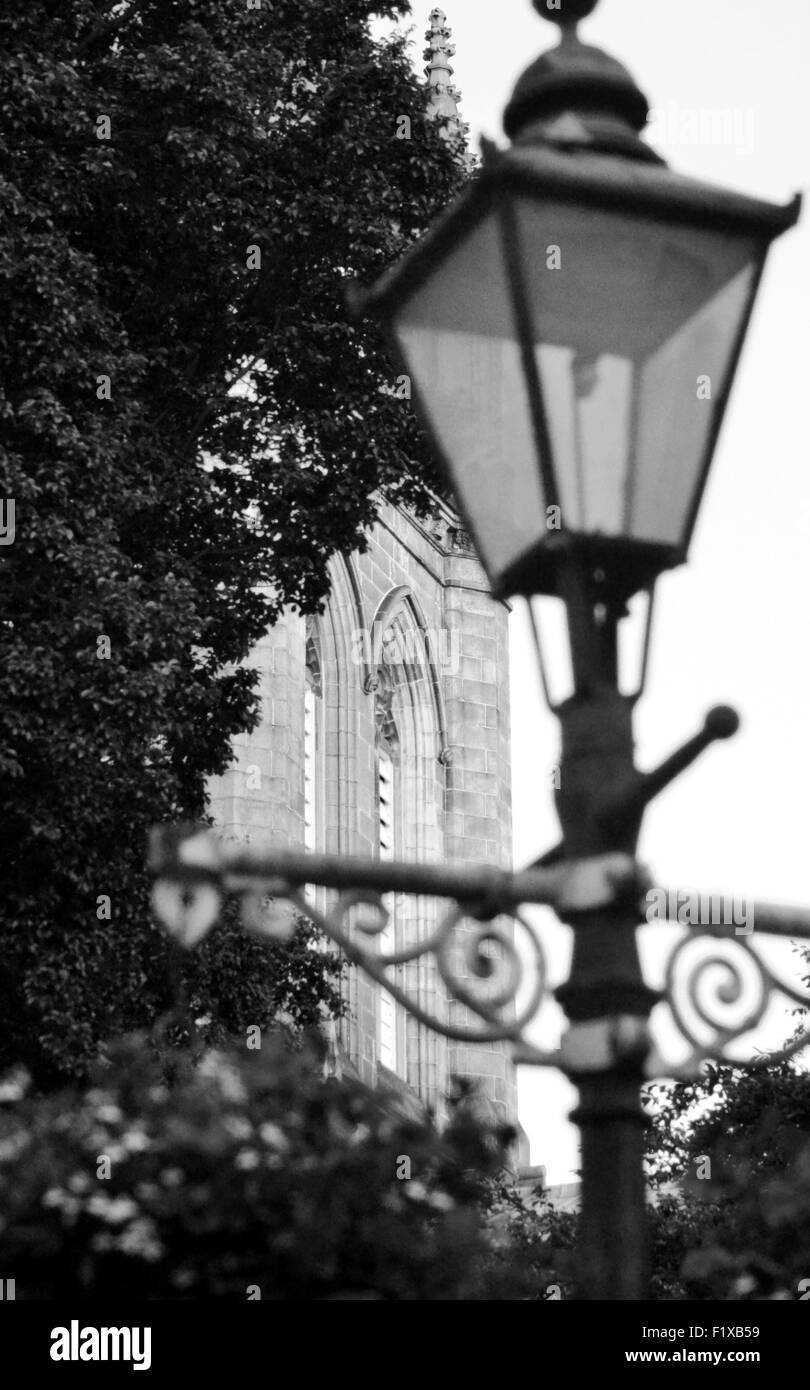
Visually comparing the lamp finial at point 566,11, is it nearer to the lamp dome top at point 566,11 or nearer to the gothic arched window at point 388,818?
the lamp dome top at point 566,11

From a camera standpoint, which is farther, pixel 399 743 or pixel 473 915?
pixel 399 743

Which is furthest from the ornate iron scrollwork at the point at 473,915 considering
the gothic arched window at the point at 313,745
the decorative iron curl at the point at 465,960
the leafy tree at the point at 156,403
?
the gothic arched window at the point at 313,745

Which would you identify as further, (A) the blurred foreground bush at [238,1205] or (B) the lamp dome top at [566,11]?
(B) the lamp dome top at [566,11]

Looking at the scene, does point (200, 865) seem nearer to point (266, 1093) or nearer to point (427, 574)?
point (266, 1093)

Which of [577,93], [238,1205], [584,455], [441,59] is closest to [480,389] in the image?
[584,455]

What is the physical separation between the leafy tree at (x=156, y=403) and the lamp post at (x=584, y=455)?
10.2 metres

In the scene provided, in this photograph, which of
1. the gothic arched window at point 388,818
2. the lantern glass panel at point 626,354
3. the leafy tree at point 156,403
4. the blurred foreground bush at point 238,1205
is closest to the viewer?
the blurred foreground bush at point 238,1205

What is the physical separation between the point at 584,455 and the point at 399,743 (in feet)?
117

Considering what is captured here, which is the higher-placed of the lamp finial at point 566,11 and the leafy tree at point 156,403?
the leafy tree at point 156,403

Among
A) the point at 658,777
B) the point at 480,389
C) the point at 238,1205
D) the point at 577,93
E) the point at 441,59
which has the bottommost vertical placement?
the point at 238,1205

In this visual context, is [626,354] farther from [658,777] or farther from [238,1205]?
[238,1205]

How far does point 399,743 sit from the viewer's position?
4016 centimetres

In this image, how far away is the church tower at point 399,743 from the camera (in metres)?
31.3

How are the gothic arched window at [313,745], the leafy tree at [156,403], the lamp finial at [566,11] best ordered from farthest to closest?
the gothic arched window at [313,745]
the leafy tree at [156,403]
the lamp finial at [566,11]
